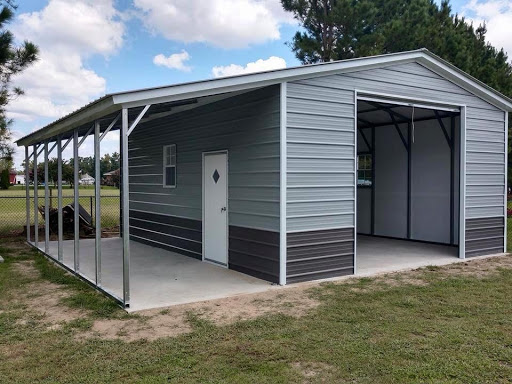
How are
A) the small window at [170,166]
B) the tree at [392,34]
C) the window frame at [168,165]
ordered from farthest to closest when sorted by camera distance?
the tree at [392,34]
the small window at [170,166]
the window frame at [168,165]

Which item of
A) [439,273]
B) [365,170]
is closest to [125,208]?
[439,273]

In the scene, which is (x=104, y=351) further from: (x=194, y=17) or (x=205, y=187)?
(x=194, y=17)

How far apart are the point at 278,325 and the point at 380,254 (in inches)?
172

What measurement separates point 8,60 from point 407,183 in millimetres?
8585

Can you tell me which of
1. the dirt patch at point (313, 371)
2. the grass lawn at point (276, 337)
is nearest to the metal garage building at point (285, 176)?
the grass lawn at point (276, 337)

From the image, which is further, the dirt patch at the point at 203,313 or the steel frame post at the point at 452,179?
the steel frame post at the point at 452,179

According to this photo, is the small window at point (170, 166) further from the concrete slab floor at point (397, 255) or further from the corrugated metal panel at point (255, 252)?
the concrete slab floor at point (397, 255)

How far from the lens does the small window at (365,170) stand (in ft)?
35.6

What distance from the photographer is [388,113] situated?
9.55 metres

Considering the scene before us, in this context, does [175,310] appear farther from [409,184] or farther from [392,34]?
[392,34]

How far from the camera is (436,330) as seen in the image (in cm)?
404

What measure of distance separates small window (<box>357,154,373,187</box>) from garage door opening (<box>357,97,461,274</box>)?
0.08ft

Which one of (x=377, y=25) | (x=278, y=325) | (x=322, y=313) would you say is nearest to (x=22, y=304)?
(x=278, y=325)

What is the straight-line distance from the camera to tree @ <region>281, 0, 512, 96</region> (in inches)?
564
